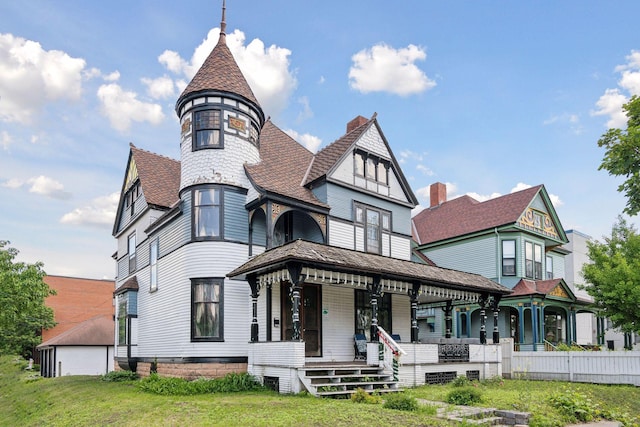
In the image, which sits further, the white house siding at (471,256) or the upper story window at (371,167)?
the white house siding at (471,256)

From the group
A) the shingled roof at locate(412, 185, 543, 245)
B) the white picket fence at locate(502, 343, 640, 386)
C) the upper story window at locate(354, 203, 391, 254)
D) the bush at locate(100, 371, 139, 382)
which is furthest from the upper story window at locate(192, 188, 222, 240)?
the shingled roof at locate(412, 185, 543, 245)

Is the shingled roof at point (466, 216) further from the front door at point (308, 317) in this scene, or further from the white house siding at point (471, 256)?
the front door at point (308, 317)

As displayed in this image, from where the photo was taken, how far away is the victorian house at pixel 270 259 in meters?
16.7

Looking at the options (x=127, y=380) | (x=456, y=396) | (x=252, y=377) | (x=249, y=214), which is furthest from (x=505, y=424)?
(x=127, y=380)

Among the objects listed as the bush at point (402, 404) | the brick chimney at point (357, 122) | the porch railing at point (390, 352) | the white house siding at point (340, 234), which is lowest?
the bush at point (402, 404)

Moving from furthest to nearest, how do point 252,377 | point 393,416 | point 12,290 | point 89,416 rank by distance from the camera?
point 12,290, point 252,377, point 89,416, point 393,416

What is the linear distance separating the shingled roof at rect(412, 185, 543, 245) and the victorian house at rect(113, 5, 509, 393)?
907 centimetres

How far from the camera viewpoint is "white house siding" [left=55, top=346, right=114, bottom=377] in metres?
33.5

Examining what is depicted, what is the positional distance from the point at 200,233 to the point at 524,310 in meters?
20.0

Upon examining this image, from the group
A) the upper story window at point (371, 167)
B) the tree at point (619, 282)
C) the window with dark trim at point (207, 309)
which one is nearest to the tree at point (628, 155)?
the tree at point (619, 282)

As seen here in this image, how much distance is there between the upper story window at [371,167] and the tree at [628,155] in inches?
329

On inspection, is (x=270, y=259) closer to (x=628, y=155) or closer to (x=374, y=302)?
(x=374, y=302)

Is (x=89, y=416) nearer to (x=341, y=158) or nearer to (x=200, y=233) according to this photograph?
(x=200, y=233)

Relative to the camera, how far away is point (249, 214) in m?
19.0
